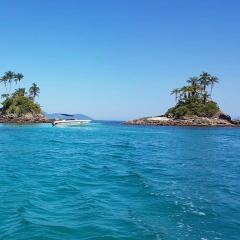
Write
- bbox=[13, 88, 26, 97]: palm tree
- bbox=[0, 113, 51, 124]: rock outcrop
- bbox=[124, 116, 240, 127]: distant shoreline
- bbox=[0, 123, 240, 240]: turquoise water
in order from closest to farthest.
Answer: bbox=[0, 123, 240, 240]: turquoise water < bbox=[124, 116, 240, 127]: distant shoreline < bbox=[0, 113, 51, 124]: rock outcrop < bbox=[13, 88, 26, 97]: palm tree

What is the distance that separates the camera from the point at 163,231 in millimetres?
15742

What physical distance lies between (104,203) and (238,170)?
17.8m

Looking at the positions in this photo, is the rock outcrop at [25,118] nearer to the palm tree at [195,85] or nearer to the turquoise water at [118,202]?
the palm tree at [195,85]

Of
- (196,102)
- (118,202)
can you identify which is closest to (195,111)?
(196,102)

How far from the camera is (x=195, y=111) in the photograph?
164625mm

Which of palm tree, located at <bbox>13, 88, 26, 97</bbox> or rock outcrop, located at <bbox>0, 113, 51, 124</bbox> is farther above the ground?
palm tree, located at <bbox>13, 88, 26, 97</bbox>

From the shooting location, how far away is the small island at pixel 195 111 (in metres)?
158

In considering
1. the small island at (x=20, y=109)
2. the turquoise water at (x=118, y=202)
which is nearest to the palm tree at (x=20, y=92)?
the small island at (x=20, y=109)

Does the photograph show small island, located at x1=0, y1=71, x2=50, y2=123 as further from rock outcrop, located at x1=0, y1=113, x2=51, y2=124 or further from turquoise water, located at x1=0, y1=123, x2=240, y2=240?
turquoise water, located at x1=0, y1=123, x2=240, y2=240

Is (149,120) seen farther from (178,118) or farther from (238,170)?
(238,170)

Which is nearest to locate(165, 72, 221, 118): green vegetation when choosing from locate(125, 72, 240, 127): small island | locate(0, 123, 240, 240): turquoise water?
locate(125, 72, 240, 127): small island

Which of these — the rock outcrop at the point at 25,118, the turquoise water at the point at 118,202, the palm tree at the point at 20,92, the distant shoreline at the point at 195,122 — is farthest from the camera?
the palm tree at the point at 20,92

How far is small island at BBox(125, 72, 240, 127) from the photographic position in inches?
6201

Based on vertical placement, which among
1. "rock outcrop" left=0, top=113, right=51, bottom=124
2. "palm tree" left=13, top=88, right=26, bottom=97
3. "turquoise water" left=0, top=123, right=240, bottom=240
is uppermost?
"palm tree" left=13, top=88, right=26, bottom=97
